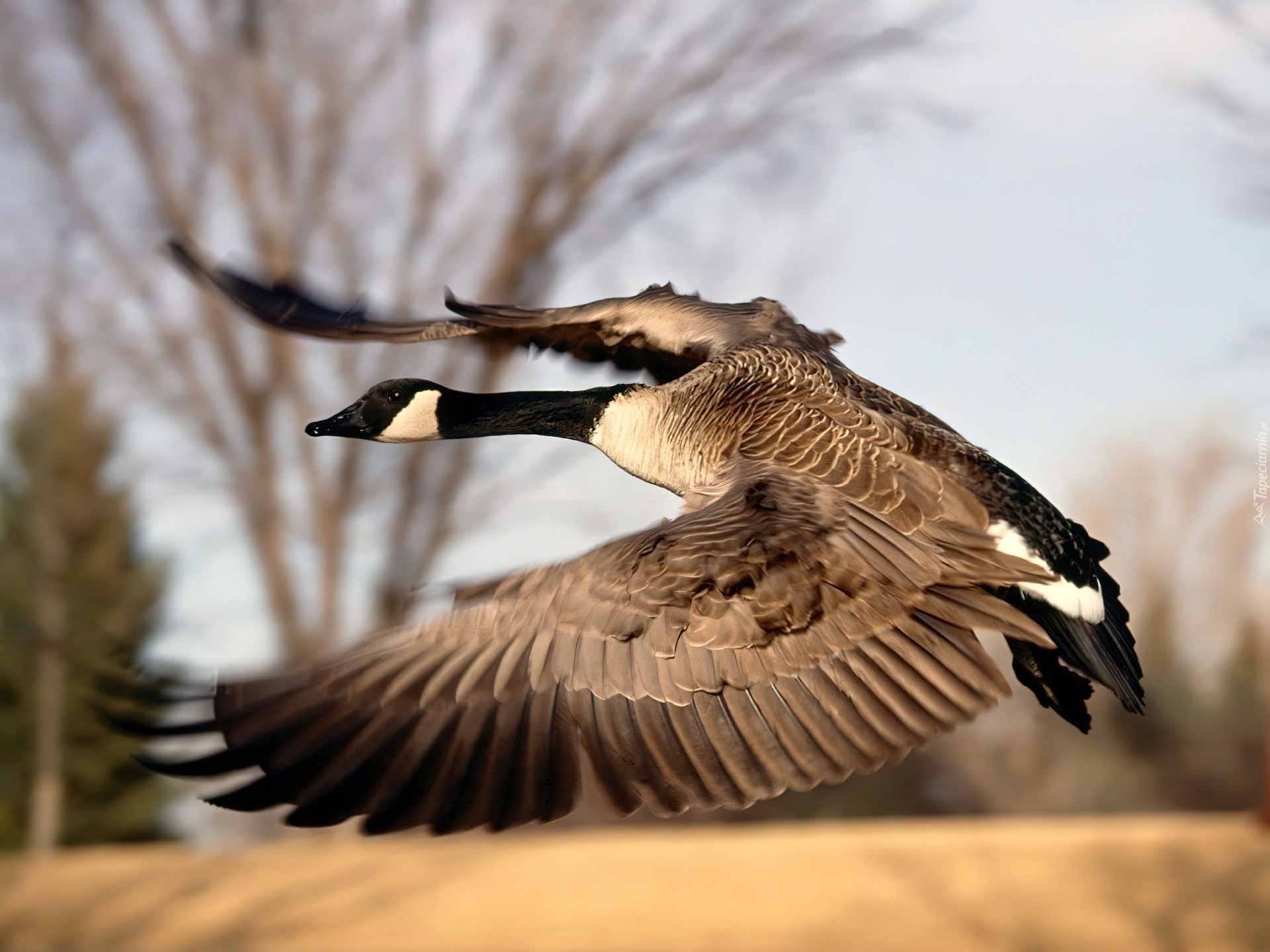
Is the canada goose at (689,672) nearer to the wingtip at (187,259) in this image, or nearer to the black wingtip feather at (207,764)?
the black wingtip feather at (207,764)

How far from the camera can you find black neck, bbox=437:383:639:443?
1.78 m

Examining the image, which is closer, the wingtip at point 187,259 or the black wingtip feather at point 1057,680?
the black wingtip feather at point 1057,680

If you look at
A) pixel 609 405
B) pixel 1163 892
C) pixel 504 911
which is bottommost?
pixel 1163 892

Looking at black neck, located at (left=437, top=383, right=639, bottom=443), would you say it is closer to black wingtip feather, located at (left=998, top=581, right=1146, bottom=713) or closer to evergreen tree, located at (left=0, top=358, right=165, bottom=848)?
black wingtip feather, located at (left=998, top=581, right=1146, bottom=713)

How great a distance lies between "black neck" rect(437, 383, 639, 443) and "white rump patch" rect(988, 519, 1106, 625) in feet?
2.08

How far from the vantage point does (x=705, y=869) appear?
248 inches

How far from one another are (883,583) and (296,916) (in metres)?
5.45

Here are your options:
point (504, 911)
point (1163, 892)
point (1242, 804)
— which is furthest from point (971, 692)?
point (1242, 804)

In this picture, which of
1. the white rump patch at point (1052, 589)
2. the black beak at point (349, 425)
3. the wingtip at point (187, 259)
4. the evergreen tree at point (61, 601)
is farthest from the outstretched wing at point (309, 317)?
the evergreen tree at point (61, 601)

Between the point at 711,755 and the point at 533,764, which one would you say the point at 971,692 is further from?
the point at 533,764

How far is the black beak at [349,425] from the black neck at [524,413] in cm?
13

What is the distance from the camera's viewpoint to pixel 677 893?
6.00 m

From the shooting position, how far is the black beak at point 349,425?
1867mm

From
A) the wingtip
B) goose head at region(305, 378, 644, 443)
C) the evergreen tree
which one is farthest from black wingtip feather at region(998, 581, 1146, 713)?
the evergreen tree
